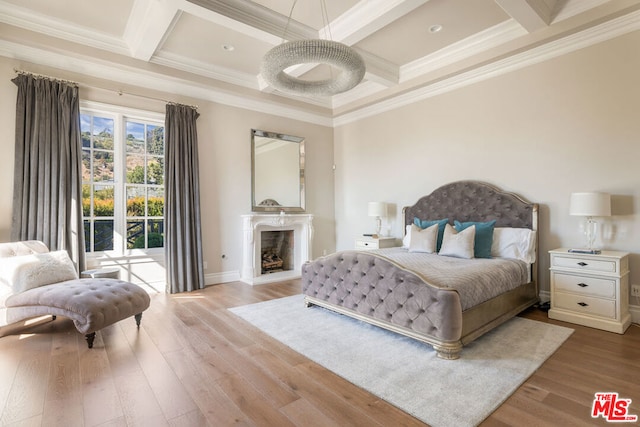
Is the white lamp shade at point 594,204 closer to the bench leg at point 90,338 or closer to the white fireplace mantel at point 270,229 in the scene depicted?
the white fireplace mantel at point 270,229

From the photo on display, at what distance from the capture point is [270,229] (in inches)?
222

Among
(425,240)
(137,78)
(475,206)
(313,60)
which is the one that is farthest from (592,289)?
(137,78)

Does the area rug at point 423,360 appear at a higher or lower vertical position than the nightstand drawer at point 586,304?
lower

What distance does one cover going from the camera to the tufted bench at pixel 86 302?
2617 mm

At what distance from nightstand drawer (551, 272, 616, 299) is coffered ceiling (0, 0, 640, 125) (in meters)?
2.57

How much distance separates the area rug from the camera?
1.92 metres

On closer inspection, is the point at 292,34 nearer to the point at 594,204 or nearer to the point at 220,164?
the point at 220,164

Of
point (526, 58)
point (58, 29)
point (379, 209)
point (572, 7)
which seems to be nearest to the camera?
point (572, 7)

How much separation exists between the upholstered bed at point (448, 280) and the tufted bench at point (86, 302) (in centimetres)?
185

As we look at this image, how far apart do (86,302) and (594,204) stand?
4.76 meters

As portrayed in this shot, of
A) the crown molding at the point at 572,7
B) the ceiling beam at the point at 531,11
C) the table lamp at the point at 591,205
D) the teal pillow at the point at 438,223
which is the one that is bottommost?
the teal pillow at the point at 438,223

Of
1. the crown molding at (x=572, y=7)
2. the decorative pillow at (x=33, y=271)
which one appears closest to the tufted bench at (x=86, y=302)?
the decorative pillow at (x=33, y=271)

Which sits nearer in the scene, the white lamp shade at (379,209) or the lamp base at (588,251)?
the lamp base at (588,251)

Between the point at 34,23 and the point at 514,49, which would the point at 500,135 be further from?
the point at 34,23
